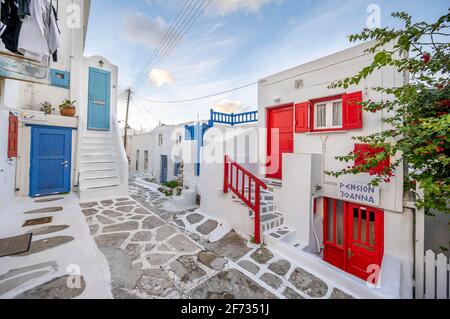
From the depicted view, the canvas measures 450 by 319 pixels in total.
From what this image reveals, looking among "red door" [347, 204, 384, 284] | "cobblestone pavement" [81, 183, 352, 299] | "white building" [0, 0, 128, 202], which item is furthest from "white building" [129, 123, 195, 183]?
"red door" [347, 204, 384, 284]

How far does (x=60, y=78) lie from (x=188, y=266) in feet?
24.4

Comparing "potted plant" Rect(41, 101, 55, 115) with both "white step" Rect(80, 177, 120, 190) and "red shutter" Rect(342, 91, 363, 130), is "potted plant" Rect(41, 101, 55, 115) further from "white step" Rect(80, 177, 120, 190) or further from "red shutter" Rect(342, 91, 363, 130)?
"red shutter" Rect(342, 91, 363, 130)

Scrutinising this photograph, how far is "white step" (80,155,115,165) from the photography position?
234 inches

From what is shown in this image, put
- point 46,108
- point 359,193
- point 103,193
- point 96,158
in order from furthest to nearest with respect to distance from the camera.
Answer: point 96,158 < point 46,108 < point 103,193 < point 359,193

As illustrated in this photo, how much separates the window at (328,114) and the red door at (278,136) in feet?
2.40

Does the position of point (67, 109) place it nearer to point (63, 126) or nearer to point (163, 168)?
point (63, 126)

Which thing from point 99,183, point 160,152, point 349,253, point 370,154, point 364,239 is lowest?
point 349,253

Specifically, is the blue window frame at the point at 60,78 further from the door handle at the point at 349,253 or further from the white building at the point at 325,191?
the door handle at the point at 349,253

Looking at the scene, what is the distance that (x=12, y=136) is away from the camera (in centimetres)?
432

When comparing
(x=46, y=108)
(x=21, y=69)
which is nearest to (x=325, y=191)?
(x=21, y=69)

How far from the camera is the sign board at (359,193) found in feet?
13.1

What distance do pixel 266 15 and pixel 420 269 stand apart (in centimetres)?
679

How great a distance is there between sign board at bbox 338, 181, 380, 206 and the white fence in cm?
144

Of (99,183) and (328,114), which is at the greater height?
(328,114)
